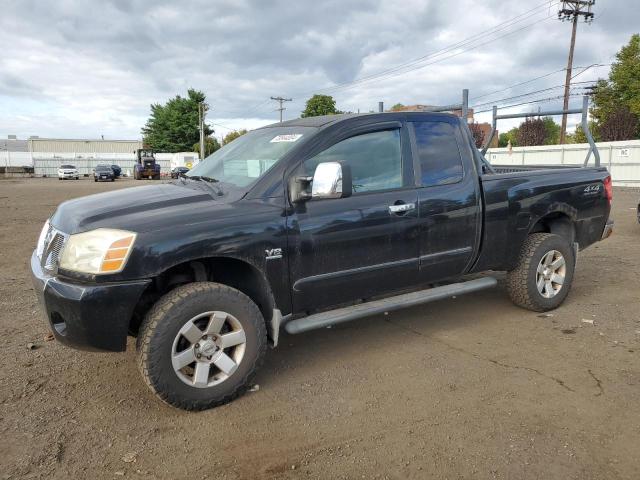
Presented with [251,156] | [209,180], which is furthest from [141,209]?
[251,156]

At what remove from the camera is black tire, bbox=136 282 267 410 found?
2918mm

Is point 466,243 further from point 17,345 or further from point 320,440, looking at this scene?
point 17,345

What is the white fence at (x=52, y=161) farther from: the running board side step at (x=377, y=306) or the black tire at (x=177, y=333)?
the black tire at (x=177, y=333)

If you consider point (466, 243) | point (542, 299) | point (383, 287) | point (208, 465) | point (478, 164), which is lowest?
point (208, 465)

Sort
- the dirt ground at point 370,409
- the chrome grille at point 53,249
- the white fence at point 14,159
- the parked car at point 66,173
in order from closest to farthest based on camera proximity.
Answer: the dirt ground at point 370,409 < the chrome grille at point 53,249 < the parked car at point 66,173 < the white fence at point 14,159

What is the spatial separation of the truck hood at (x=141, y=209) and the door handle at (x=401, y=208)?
1.14 meters

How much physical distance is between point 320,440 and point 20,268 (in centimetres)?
592

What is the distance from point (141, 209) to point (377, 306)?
183 centimetres

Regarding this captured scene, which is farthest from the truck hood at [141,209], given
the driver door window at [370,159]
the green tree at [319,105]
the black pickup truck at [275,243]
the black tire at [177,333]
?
the green tree at [319,105]

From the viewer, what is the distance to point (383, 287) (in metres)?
3.80

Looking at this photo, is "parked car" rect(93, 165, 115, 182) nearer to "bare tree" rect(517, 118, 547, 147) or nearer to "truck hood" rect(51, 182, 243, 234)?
"bare tree" rect(517, 118, 547, 147)

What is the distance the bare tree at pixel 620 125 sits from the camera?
35.1m

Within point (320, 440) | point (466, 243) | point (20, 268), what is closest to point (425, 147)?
point (466, 243)

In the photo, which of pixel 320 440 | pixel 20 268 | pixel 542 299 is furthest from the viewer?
pixel 20 268
